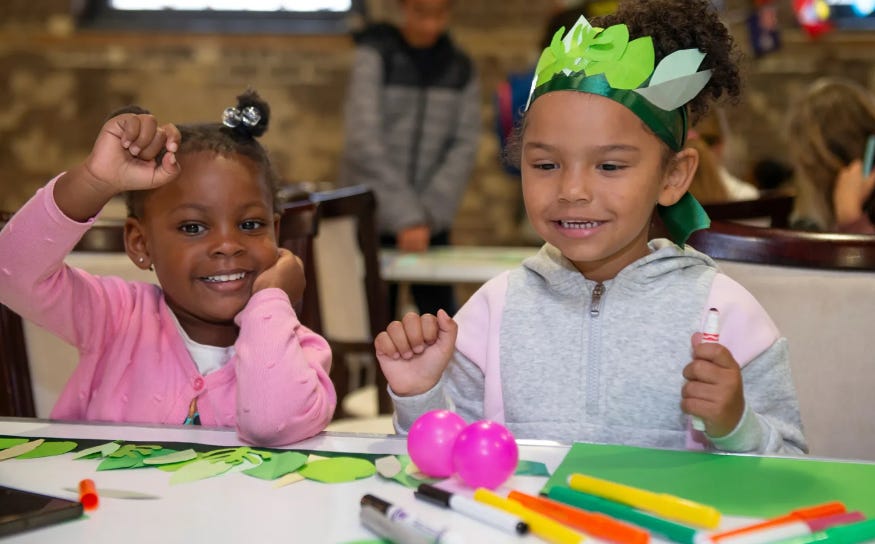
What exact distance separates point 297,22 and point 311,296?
4.96 metres

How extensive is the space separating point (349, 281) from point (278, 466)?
7.15ft

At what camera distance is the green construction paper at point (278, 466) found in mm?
1058

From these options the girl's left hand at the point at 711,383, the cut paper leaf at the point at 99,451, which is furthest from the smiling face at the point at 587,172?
the cut paper leaf at the point at 99,451

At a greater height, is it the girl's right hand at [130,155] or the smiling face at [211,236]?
the girl's right hand at [130,155]

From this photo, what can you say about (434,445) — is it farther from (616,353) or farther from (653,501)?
(616,353)

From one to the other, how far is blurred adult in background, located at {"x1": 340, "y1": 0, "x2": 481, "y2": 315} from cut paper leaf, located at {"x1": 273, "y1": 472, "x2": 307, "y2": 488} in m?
2.96

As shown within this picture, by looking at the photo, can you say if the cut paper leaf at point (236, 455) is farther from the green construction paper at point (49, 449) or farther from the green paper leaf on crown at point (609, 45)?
the green paper leaf on crown at point (609, 45)

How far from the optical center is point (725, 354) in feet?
3.62

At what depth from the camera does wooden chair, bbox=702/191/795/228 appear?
91.7 inches

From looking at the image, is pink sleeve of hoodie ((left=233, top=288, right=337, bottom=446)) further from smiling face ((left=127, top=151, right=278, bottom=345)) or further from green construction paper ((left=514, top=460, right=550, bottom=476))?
green construction paper ((left=514, top=460, right=550, bottom=476))

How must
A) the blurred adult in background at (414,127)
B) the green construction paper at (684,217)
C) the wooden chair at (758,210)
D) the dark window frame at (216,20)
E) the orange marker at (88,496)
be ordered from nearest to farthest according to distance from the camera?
the orange marker at (88,496)
the green construction paper at (684,217)
the wooden chair at (758,210)
the blurred adult in background at (414,127)
the dark window frame at (216,20)

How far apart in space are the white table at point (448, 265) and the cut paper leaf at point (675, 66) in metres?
1.68

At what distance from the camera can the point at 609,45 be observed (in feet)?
4.34

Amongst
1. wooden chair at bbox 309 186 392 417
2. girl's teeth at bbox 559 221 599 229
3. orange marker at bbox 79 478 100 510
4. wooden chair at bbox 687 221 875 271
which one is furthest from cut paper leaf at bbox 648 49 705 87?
wooden chair at bbox 309 186 392 417
